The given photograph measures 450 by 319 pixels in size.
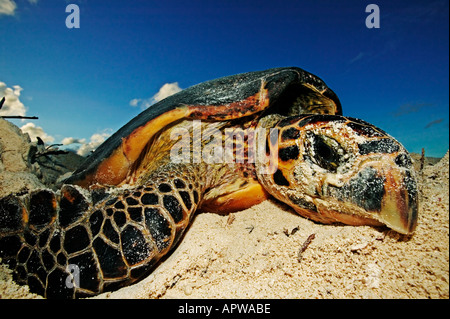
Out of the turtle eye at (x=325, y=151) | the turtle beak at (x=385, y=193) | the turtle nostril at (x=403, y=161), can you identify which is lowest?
the turtle beak at (x=385, y=193)

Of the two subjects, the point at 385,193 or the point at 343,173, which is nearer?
the point at 385,193

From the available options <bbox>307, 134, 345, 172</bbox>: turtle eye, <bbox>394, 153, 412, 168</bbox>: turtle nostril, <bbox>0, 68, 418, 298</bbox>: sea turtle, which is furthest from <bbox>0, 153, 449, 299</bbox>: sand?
<bbox>307, 134, 345, 172</bbox>: turtle eye

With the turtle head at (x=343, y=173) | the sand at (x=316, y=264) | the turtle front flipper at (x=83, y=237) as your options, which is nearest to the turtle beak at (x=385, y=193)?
the turtle head at (x=343, y=173)

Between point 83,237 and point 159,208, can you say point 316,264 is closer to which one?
point 159,208

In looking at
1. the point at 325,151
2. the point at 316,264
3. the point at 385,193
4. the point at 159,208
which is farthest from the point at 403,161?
the point at 159,208

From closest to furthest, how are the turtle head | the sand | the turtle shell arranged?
the sand, the turtle head, the turtle shell

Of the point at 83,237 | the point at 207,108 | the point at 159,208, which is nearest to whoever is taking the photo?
the point at 83,237

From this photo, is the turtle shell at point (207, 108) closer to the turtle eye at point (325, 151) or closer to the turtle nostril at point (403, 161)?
the turtle eye at point (325, 151)

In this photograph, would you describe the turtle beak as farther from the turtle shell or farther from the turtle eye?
the turtle shell
